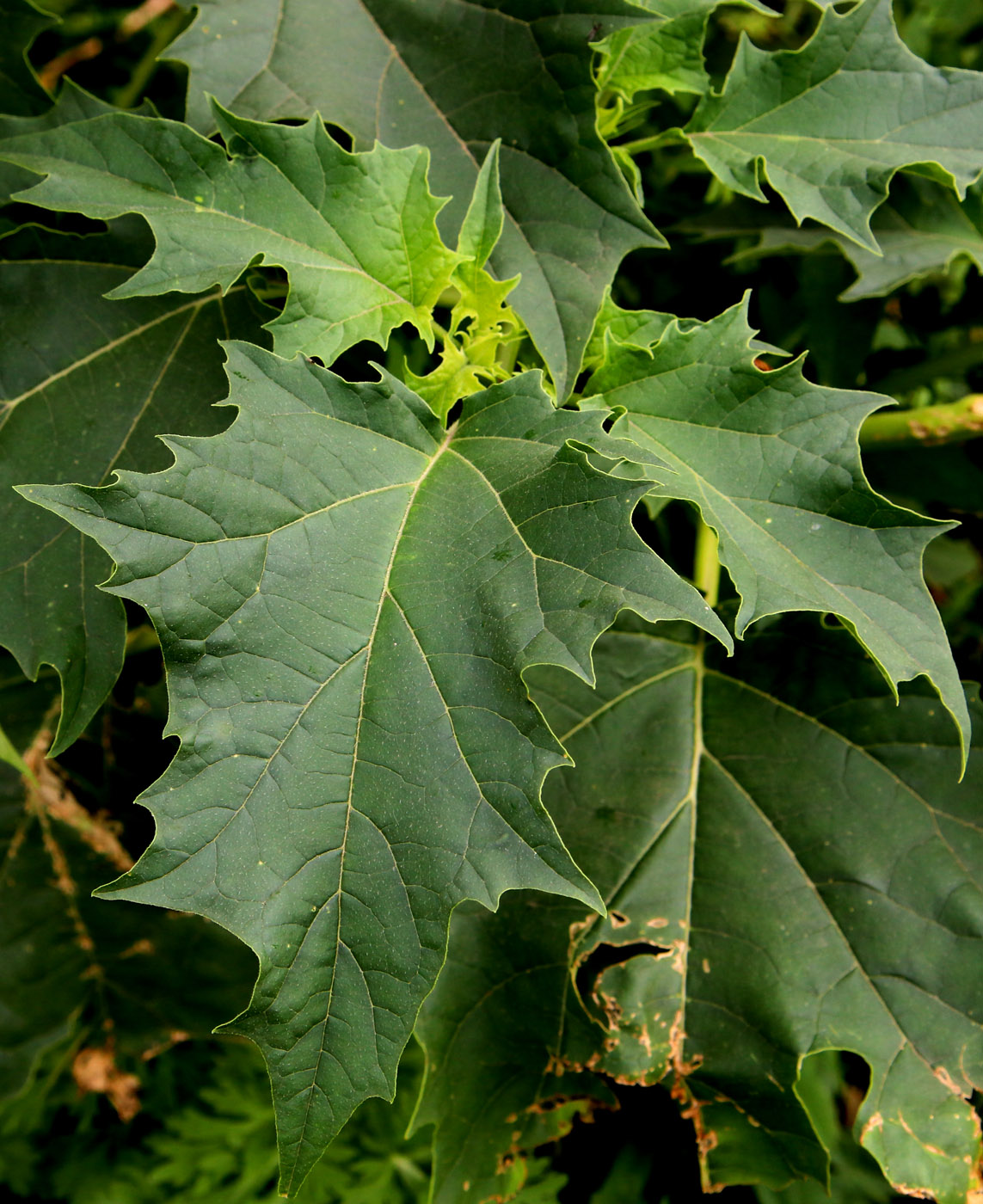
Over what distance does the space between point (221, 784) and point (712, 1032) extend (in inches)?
24.5

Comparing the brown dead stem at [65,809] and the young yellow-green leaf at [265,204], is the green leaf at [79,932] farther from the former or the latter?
the young yellow-green leaf at [265,204]

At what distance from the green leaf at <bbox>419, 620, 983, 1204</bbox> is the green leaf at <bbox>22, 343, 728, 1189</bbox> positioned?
36 cm

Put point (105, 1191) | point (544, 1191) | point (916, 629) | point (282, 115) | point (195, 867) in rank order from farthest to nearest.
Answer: point (105, 1191) → point (544, 1191) → point (282, 115) → point (916, 629) → point (195, 867)

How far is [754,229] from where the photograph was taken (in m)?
1.27

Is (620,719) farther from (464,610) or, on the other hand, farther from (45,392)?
(45,392)

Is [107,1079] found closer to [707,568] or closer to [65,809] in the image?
[65,809]

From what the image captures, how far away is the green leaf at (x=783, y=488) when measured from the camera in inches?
29.2

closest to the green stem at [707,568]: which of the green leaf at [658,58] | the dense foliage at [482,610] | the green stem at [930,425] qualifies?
the dense foliage at [482,610]

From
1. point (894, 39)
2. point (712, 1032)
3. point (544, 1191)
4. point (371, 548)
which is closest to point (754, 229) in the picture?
point (894, 39)

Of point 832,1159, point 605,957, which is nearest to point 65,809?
point 605,957

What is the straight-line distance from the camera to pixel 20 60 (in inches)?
42.3

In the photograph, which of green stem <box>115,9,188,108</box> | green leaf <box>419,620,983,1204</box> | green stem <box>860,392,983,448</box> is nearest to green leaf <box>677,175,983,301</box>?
green stem <box>860,392,983,448</box>

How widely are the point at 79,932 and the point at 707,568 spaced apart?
1024 mm

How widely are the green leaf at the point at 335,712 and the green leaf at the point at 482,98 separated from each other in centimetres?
25
